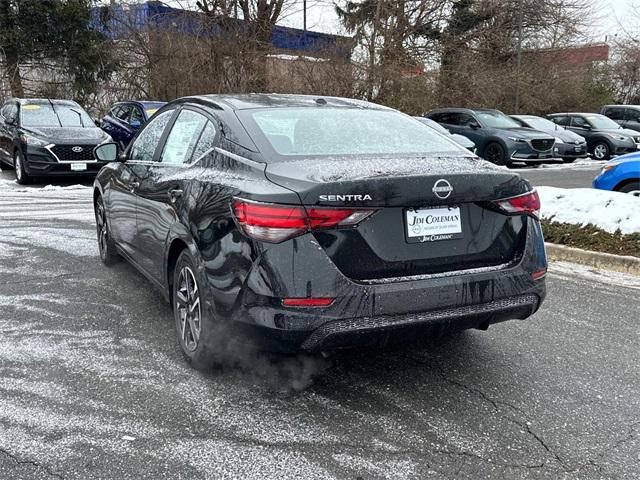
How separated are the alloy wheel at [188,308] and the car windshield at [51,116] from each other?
1028 centimetres

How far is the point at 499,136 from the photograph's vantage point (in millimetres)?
17016

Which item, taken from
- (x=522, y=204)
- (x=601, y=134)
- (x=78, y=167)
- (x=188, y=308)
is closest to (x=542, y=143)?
(x=601, y=134)

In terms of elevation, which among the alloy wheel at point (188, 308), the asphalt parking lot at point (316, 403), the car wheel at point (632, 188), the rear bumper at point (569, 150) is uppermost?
the rear bumper at point (569, 150)

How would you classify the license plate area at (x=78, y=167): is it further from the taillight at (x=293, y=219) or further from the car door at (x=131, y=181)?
the taillight at (x=293, y=219)

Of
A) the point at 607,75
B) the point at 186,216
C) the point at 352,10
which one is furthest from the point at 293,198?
the point at 607,75

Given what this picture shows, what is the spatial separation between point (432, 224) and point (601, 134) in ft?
64.8

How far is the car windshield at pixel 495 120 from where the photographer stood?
706 inches

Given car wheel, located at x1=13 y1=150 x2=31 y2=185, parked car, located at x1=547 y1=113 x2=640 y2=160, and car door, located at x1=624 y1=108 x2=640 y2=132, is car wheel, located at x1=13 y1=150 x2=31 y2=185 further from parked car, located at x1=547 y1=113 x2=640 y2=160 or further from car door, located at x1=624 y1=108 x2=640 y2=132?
car door, located at x1=624 y1=108 x2=640 y2=132

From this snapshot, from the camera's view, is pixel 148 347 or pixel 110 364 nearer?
pixel 110 364

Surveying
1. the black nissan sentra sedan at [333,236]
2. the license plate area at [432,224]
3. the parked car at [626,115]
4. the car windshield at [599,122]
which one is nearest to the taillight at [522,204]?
the black nissan sentra sedan at [333,236]

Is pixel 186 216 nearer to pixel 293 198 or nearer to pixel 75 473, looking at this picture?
pixel 293 198

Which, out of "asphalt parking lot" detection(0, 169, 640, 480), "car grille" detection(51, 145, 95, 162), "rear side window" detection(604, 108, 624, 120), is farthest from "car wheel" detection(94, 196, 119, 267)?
"rear side window" detection(604, 108, 624, 120)

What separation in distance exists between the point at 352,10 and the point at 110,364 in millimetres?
25073

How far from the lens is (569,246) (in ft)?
21.8
